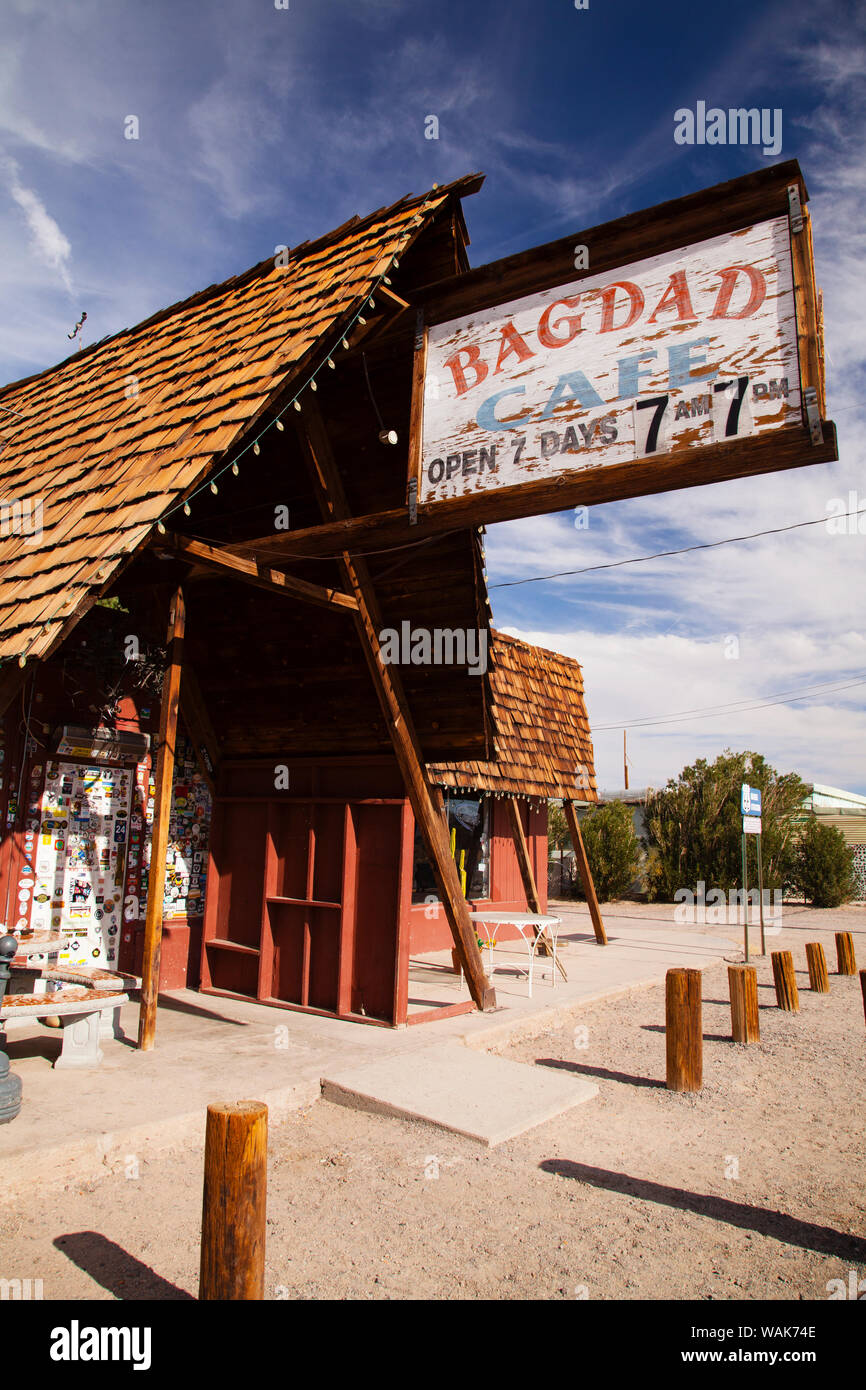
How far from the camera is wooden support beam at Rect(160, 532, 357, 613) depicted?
18.7 ft

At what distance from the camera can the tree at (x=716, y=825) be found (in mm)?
23500

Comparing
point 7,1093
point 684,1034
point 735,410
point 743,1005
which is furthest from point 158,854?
point 743,1005

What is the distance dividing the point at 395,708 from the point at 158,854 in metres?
2.32

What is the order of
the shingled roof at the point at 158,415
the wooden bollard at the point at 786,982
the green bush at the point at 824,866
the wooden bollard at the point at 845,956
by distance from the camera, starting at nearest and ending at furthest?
the shingled roof at the point at 158,415
the wooden bollard at the point at 786,982
the wooden bollard at the point at 845,956
the green bush at the point at 824,866

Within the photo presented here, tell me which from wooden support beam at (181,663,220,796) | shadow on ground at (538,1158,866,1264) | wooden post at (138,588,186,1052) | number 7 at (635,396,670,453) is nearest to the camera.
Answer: shadow on ground at (538,1158,866,1264)

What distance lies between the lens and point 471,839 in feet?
46.2

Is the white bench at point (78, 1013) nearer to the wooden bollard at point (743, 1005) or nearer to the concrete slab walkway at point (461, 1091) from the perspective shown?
the concrete slab walkway at point (461, 1091)

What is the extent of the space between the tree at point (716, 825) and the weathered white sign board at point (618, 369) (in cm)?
2060

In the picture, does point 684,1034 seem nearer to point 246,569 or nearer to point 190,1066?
point 190,1066

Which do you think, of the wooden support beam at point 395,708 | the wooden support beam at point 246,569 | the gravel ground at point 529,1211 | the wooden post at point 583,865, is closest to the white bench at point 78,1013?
the gravel ground at point 529,1211

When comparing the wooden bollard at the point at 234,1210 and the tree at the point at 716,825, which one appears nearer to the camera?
the wooden bollard at the point at 234,1210

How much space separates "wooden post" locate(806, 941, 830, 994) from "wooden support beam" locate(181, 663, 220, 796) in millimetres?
7881

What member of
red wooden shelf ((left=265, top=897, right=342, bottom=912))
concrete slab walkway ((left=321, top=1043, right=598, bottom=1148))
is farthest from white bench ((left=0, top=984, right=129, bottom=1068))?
red wooden shelf ((left=265, top=897, right=342, bottom=912))

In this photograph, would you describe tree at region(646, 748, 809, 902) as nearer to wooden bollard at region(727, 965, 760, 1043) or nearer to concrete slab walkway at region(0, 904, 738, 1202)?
concrete slab walkway at region(0, 904, 738, 1202)
